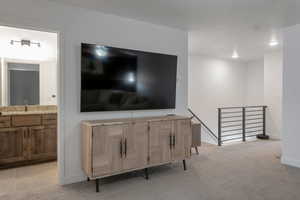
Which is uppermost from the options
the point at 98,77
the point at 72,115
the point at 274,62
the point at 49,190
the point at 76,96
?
the point at 274,62

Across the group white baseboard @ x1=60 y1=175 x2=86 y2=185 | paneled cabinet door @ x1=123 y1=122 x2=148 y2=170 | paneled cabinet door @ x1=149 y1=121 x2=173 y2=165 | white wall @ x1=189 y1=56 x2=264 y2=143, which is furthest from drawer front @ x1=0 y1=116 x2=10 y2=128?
white wall @ x1=189 y1=56 x2=264 y2=143

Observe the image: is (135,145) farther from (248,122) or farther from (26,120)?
(248,122)

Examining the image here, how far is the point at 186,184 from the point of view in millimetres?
2822

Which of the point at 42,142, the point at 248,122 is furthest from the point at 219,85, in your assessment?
the point at 42,142

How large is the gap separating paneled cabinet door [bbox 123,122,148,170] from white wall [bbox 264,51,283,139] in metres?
Answer: 4.67

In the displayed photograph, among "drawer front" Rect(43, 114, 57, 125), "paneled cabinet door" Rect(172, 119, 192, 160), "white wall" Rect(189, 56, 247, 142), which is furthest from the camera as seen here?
"white wall" Rect(189, 56, 247, 142)

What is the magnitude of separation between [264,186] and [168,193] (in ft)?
4.19

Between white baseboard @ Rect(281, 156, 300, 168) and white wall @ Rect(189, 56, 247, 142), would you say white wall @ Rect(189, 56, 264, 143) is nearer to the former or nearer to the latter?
white wall @ Rect(189, 56, 247, 142)

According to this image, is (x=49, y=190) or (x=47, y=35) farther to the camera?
(x=47, y=35)

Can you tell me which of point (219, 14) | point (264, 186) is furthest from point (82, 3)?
point (264, 186)

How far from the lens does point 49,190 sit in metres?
2.65

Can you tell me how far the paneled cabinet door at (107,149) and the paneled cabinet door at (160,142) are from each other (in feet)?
1.45

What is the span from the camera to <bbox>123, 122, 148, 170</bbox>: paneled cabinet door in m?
2.77

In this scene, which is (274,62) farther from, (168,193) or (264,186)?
(168,193)
